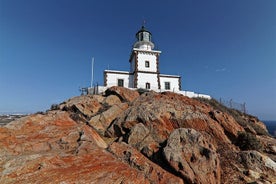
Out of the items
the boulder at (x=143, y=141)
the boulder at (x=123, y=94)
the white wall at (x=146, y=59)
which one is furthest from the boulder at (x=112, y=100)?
the white wall at (x=146, y=59)

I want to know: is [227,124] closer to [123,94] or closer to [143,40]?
[123,94]

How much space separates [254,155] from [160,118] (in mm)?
6566

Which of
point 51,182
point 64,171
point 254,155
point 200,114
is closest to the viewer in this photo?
point 51,182

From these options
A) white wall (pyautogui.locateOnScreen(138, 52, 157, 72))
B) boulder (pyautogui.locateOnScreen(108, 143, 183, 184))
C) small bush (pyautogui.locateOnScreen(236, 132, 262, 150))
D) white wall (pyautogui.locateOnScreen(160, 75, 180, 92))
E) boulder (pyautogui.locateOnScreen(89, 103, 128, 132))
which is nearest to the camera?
boulder (pyautogui.locateOnScreen(108, 143, 183, 184))

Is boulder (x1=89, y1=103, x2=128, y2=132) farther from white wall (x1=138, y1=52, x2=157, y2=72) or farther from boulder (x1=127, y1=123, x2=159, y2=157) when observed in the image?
A: white wall (x1=138, y1=52, x2=157, y2=72)

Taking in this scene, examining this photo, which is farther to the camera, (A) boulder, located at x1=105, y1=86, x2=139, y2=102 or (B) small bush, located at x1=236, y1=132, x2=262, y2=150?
(A) boulder, located at x1=105, y1=86, x2=139, y2=102

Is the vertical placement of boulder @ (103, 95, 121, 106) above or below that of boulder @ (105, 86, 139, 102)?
below

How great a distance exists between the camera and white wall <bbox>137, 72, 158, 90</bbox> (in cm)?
3020

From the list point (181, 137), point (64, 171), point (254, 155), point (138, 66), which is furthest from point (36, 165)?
point (138, 66)

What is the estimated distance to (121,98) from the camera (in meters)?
20.5

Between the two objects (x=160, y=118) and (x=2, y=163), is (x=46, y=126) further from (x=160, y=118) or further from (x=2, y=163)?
(x=160, y=118)

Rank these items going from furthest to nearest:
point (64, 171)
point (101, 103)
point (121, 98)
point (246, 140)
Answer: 1. point (121, 98)
2. point (101, 103)
3. point (246, 140)
4. point (64, 171)

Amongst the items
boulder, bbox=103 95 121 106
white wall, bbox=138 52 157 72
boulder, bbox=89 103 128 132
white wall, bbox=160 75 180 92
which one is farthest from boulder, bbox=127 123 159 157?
white wall, bbox=160 75 180 92

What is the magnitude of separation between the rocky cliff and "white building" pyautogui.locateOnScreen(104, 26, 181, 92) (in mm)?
15473
